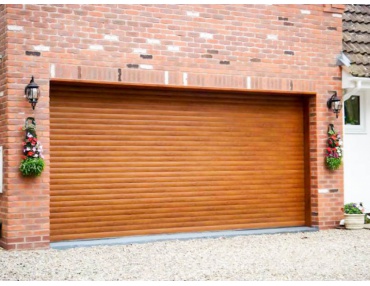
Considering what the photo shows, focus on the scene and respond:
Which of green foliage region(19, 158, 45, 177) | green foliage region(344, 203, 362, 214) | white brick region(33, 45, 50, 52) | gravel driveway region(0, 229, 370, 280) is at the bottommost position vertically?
gravel driveway region(0, 229, 370, 280)

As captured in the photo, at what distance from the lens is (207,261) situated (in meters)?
8.12

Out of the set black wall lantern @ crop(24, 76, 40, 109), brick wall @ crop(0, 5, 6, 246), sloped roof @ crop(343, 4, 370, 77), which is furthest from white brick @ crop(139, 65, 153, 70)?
sloped roof @ crop(343, 4, 370, 77)

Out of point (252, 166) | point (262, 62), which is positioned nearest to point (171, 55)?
point (262, 62)

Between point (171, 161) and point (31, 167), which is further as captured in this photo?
point (171, 161)

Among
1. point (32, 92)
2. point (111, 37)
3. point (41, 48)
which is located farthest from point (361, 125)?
point (32, 92)

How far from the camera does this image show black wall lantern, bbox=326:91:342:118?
11156 millimetres

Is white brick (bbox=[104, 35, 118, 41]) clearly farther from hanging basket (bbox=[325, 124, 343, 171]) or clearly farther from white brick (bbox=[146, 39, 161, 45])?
hanging basket (bbox=[325, 124, 343, 171])

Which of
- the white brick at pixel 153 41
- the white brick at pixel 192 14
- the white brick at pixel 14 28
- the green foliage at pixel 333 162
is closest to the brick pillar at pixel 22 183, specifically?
the white brick at pixel 14 28

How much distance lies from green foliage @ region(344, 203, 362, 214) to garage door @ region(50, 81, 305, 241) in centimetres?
81

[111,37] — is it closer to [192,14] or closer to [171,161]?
[192,14]

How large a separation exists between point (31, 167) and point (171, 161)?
2.52 meters

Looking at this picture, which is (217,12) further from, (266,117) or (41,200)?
(41,200)

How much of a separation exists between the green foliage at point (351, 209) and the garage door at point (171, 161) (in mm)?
807

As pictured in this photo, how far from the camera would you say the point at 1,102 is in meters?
9.16
